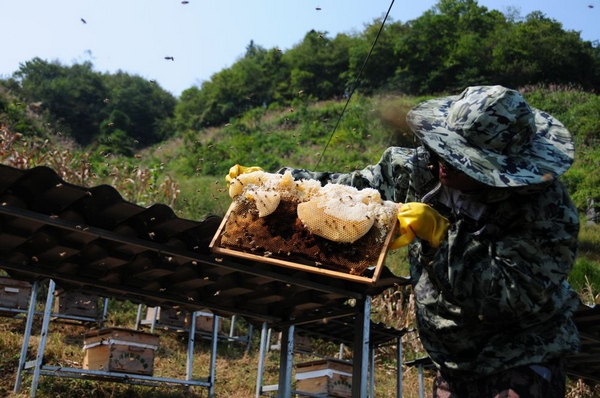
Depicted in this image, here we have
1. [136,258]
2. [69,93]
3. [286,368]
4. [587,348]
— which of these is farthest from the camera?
[69,93]

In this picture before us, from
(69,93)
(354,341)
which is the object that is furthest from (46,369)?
(69,93)

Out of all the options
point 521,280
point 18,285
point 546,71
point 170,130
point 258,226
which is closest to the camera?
point 521,280

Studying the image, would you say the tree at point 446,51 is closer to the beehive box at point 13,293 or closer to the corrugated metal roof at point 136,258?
the beehive box at point 13,293

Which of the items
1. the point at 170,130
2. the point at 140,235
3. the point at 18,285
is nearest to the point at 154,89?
the point at 170,130

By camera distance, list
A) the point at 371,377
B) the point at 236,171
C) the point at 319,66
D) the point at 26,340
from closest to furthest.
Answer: the point at 236,171
the point at 26,340
the point at 371,377
the point at 319,66

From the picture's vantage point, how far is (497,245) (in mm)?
2637

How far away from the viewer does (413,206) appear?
2.61 metres

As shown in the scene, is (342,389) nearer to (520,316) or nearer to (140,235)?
(140,235)

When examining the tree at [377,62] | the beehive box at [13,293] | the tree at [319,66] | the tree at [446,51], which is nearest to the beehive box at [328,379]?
the beehive box at [13,293]

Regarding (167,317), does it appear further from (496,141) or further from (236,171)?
(496,141)

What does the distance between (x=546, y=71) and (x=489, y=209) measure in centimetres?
4080

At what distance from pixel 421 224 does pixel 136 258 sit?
2739 millimetres

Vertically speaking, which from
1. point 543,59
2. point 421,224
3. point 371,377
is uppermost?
point 543,59

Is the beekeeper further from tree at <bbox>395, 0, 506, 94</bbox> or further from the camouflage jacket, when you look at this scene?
tree at <bbox>395, 0, 506, 94</bbox>
